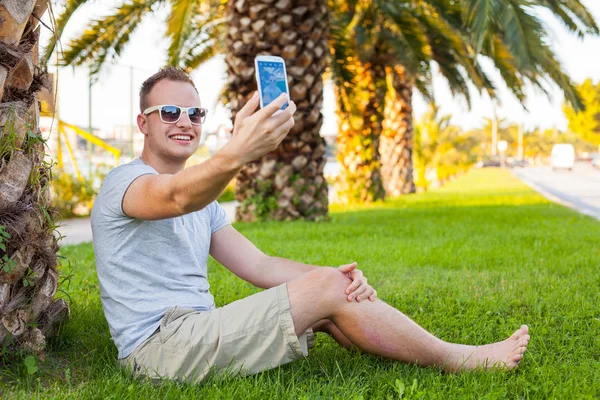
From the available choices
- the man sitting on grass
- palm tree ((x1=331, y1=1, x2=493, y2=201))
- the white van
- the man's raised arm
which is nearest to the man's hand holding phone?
the man's raised arm

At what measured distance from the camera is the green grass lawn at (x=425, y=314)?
2.64 meters

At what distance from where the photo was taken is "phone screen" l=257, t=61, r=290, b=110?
7.21 feet

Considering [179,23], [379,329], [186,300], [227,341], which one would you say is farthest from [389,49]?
[227,341]

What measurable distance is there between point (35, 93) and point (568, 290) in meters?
3.57

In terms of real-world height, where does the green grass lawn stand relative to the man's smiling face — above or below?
below

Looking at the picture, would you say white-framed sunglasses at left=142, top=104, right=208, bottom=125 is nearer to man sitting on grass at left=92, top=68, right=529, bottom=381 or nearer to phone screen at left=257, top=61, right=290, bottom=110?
man sitting on grass at left=92, top=68, right=529, bottom=381

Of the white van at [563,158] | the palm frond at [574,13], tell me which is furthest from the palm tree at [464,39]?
the white van at [563,158]

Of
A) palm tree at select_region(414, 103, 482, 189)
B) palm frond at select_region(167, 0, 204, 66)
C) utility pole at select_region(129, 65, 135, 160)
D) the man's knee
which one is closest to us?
the man's knee

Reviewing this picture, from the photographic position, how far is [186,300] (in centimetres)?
278

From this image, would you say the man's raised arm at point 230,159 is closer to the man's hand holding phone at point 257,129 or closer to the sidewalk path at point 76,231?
the man's hand holding phone at point 257,129

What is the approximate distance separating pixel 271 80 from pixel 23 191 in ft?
3.86

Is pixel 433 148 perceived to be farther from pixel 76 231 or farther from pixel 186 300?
pixel 186 300

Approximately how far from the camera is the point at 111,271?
2734 millimetres

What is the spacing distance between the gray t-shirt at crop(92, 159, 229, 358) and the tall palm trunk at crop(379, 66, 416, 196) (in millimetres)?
14973
